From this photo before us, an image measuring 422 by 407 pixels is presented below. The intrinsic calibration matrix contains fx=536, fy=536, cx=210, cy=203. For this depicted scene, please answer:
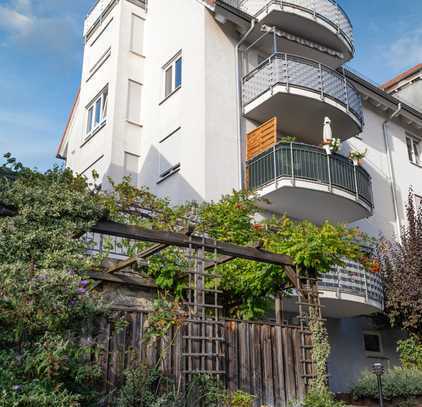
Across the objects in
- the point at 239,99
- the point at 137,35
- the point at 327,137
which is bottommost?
the point at 327,137

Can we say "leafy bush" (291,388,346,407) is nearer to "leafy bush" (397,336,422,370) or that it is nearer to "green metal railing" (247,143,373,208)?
"green metal railing" (247,143,373,208)

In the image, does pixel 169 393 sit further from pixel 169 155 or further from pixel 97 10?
pixel 97 10

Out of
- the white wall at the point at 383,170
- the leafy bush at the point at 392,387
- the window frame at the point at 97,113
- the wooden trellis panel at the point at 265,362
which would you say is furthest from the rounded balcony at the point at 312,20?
the wooden trellis panel at the point at 265,362

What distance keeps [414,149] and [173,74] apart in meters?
11.9

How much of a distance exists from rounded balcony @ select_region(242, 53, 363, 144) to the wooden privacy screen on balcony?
2.11 ft

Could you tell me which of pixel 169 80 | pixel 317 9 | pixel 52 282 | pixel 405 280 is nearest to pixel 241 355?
pixel 52 282

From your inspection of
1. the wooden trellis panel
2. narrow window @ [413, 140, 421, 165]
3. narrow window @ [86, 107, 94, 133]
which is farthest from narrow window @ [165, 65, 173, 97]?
narrow window @ [413, 140, 421, 165]

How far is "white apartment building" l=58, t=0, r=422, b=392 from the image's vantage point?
621 inches

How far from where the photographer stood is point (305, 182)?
15586 mm

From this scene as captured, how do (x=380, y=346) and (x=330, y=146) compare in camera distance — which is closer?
(x=330, y=146)

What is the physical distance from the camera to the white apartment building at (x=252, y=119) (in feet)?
51.8

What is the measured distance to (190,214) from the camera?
12.9 metres

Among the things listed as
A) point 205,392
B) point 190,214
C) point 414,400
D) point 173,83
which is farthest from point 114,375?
point 173,83

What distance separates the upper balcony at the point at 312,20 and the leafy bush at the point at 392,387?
11.0 meters
